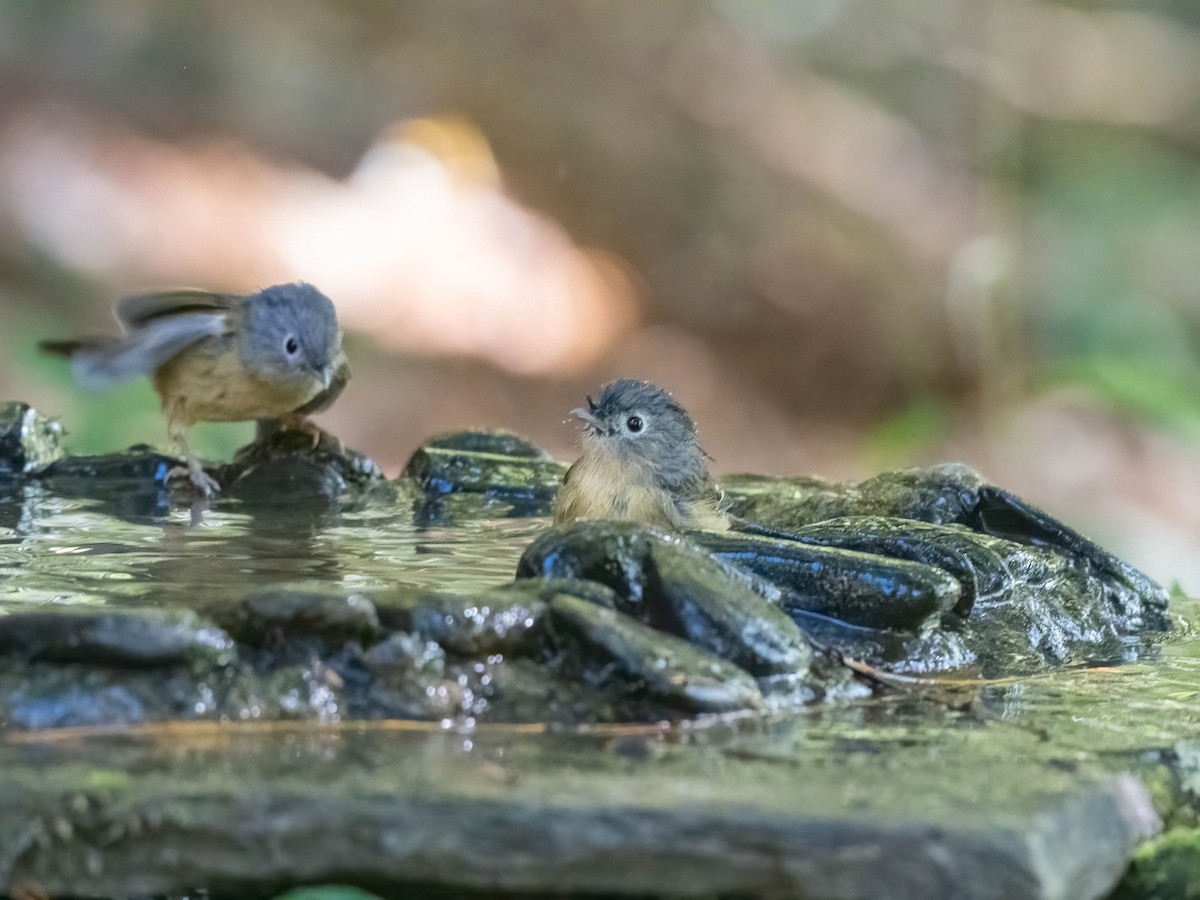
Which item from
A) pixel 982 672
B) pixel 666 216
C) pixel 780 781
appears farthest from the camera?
pixel 666 216

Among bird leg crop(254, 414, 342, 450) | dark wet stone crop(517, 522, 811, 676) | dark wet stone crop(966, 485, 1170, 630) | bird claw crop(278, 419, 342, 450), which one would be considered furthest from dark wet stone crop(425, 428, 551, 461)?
dark wet stone crop(517, 522, 811, 676)

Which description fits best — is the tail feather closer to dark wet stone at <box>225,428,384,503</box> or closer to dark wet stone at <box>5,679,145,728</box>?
dark wet stone at <box>225,428,384,503</box>

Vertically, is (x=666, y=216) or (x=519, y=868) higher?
(x=666, y=216)

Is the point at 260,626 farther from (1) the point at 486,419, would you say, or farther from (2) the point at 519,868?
(1) the point at 486,419

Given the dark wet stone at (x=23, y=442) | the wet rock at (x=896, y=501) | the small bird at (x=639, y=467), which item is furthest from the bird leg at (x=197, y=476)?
the wet rock at (x=896, y=501)

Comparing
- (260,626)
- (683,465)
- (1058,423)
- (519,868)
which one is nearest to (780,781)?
(519,868)

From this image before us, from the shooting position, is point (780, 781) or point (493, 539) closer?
A: point (780, 781)

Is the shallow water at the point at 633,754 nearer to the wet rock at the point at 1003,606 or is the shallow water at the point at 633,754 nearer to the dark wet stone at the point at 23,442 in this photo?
the wet rock at the point at 1003,606
